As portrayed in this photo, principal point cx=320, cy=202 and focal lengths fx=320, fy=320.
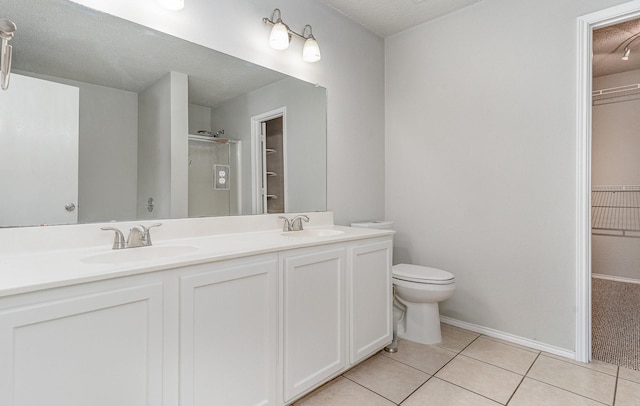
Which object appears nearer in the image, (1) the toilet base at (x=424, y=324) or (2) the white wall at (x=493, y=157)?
(2) the white wall at (x=493, y=157)

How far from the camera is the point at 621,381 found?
171 cm

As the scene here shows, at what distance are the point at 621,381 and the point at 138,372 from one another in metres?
2.34

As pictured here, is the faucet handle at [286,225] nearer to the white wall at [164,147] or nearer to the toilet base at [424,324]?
the white wall at [164,147]

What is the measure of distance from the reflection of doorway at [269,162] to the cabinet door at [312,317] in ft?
1.98

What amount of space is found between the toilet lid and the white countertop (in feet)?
1.84

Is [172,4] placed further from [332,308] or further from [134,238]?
[332,308]

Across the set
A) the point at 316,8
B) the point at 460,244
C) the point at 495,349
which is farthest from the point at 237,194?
the point at 495,349

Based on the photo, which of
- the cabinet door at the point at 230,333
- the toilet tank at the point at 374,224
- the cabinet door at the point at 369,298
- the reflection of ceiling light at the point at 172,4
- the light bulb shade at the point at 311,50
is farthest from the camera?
the toilet tank at the point at 374,224

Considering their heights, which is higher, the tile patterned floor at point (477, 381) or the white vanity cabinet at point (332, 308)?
the white vanity cabinet at point (332, 308)

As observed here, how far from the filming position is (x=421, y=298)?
214cm

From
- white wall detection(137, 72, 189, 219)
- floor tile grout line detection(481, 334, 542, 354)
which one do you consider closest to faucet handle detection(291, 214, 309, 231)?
white wall detection(137, 72, 189, 219)

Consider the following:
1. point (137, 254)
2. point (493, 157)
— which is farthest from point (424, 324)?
point (137, 254)

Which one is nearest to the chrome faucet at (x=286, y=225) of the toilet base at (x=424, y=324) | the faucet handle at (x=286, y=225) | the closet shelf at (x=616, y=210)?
the faucet handle at (x=286, y=225)

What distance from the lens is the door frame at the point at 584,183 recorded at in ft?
6.23
